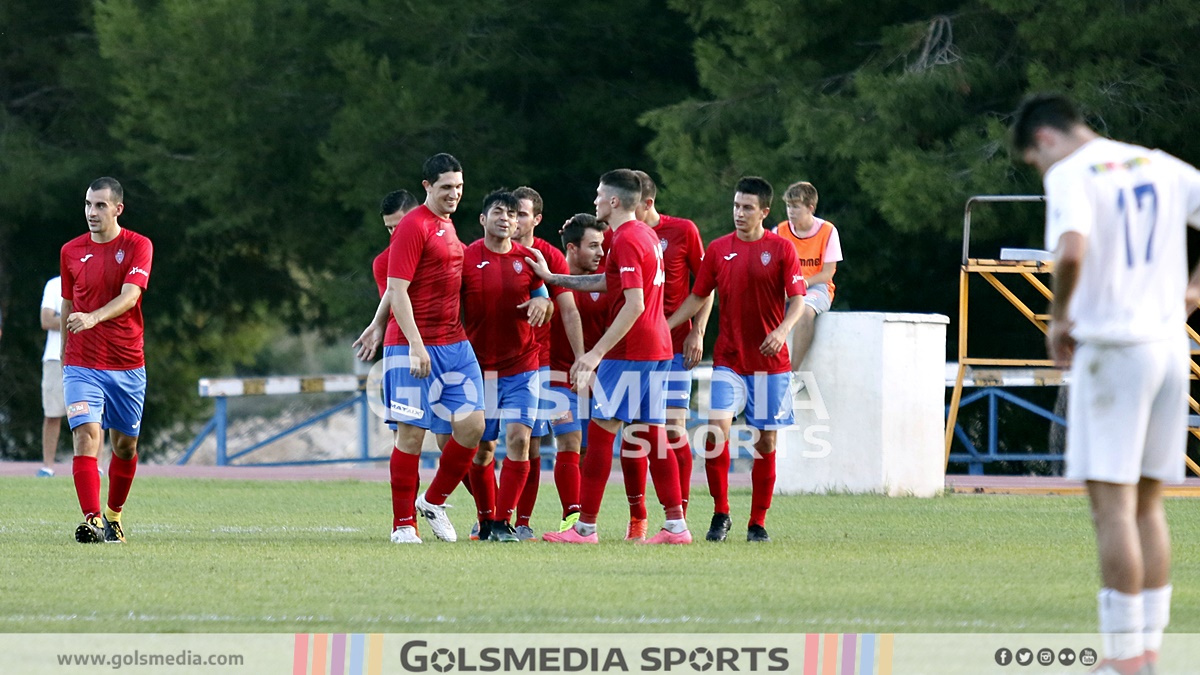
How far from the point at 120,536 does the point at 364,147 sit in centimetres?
1237

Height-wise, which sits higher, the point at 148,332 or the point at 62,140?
the point at 62,140

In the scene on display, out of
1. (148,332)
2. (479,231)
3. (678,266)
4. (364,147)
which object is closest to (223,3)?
(364,147)

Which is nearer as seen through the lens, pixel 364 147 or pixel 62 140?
pixel 364 147

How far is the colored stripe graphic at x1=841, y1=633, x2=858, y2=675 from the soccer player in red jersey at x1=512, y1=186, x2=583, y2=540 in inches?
162

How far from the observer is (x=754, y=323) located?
9961 mm

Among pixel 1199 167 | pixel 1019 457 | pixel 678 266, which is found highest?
pixel 1199 167

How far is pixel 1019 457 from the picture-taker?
1733cm

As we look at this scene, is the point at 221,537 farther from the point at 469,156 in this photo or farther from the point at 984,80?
the point at 469,156

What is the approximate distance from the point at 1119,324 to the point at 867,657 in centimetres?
131

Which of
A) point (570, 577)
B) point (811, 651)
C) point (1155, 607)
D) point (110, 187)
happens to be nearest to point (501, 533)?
point (570, 577)

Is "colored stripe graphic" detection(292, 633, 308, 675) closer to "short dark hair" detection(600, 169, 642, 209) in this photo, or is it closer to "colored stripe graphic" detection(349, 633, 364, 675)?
"colored stripe graphic" detection(349, 633, 364, 675)

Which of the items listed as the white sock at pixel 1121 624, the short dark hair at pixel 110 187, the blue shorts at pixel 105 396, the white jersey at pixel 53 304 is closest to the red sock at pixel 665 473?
the blue shorts at pixel 105 396

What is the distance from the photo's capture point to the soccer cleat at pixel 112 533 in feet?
31.9

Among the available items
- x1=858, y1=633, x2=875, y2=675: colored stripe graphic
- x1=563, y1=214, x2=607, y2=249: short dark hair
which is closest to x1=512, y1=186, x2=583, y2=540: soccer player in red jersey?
x1=563, y1=214, x2=607, y2=249: short dark hair
